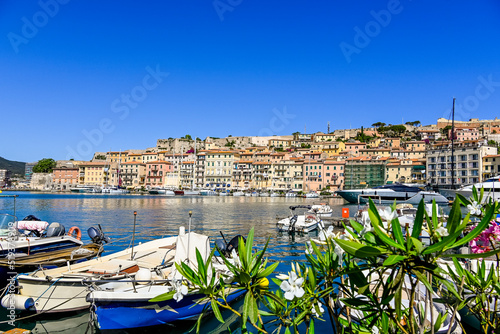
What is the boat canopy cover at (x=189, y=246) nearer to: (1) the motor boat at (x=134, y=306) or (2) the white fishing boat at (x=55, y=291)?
(1) the motor boat at (x=134, y=306)

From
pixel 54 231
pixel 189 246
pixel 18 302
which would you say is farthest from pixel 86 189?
pixel 189 246

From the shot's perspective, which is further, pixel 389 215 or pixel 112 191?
pixel 112 191

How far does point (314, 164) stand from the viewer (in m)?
91.9

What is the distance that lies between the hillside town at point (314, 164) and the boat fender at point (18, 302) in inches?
2924

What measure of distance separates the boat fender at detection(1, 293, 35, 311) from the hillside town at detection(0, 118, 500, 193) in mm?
74270

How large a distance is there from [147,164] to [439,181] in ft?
258

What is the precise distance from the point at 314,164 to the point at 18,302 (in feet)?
286

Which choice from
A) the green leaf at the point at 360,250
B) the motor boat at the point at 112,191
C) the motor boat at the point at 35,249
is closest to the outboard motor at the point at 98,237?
the motor boat at the point at 35,249

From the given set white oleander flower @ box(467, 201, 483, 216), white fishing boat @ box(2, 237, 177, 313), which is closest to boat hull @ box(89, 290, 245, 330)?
white fishing boat @ box(2, 237, 177, 313)

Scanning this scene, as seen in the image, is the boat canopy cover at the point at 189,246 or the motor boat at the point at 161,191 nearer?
the boat canopy cover at the point at 189,246

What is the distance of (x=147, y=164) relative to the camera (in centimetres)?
10575

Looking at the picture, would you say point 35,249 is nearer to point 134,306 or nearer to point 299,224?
point 134,306

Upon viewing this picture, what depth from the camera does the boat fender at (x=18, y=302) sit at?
25.9ft

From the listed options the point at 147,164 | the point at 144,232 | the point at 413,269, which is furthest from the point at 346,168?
the point at 413,269
